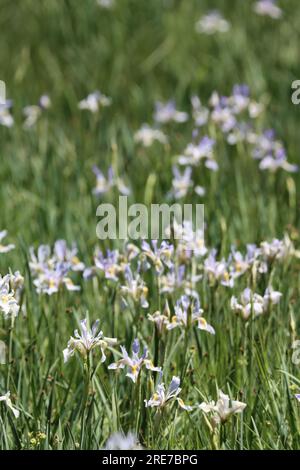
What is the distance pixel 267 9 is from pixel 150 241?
111 inches

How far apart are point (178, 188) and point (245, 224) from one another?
330 mm

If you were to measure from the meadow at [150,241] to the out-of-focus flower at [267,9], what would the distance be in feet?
0.06

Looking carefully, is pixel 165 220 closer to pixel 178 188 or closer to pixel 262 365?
pixel 178 188

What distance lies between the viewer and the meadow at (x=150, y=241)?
241cm

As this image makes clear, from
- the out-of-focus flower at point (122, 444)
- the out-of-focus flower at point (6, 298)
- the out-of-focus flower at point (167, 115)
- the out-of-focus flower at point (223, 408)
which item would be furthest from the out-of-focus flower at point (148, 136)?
the out-of-focus flower at point (122, 444)

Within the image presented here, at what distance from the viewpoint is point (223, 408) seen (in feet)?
7.22

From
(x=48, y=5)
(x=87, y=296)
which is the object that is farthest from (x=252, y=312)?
(x=48, y=5)

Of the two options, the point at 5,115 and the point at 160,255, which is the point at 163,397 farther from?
the point at 5,115

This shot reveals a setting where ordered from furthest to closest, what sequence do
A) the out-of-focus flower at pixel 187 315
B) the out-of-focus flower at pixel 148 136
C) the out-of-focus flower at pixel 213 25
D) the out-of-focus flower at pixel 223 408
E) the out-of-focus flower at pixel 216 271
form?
1. the out-of-focus flower at pixel 213 25
2. the out-of-focus flower at pixel 148 136
3. the out-of-focus flower at pixel 216 271
4. the out-of-focus flower at pixel 187 315
5. the out-of-focus flower at pixel 223 408

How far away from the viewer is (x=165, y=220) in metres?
3.62

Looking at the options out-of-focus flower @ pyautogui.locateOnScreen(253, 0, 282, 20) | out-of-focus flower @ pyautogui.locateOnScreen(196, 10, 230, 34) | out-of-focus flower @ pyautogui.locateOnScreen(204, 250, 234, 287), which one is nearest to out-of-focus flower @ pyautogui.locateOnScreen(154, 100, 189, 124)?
out-of-focus flower @ pyautogui.locateOnScreen(196, 10, 230, 34)

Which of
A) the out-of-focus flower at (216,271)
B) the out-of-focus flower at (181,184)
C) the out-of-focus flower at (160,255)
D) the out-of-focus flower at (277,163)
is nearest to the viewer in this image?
the out-of-focus flower at (160,255)

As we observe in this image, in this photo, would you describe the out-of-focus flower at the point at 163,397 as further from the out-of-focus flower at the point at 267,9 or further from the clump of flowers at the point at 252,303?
the out-of-focus flower at the point at 267,9

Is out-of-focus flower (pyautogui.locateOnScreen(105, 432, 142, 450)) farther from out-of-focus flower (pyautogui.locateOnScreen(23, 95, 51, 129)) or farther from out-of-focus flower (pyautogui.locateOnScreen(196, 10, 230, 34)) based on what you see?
out-of-focus flower (pyautogui.locateOnScreen(196, 10, 230, 34))
